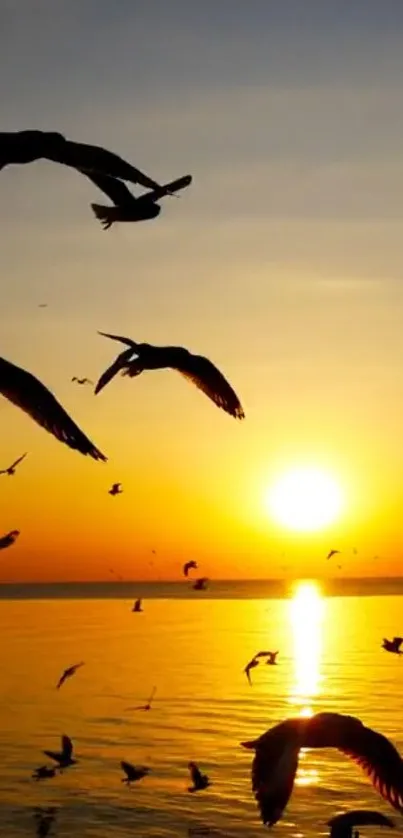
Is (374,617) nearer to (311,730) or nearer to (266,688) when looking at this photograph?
(266,688)

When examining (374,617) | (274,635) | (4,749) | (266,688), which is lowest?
(4,749)

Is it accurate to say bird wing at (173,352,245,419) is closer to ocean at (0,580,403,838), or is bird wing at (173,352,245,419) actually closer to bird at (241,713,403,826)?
bird at (241,713,403,826)

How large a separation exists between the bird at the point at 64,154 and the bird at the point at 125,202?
1.38 feet

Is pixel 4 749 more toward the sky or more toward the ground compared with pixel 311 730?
more toward the sky

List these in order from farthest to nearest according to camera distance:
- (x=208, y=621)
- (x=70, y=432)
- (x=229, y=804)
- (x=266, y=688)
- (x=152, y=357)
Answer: (x=208, y=621) → (x=266, y=688) → (x=229, y=804) → (x=152, y=357) → (x=70, y=432)

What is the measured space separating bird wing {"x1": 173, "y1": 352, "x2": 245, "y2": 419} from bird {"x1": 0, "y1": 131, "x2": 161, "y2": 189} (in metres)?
4.14

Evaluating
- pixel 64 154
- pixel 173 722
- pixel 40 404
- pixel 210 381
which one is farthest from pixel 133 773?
pixel 64 154

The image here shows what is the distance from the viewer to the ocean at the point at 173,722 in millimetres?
26141

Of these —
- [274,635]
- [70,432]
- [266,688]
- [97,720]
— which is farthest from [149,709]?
[274,635]

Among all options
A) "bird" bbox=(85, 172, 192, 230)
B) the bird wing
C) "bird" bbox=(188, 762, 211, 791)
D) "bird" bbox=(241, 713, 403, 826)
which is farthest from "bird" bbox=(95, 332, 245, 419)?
"bird" bbox=(188, 762, 211, 791)

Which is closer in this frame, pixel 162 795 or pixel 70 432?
pixel 70 432

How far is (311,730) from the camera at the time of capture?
10.7 meters

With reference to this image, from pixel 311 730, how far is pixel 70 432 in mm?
3379

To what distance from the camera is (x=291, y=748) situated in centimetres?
1062
